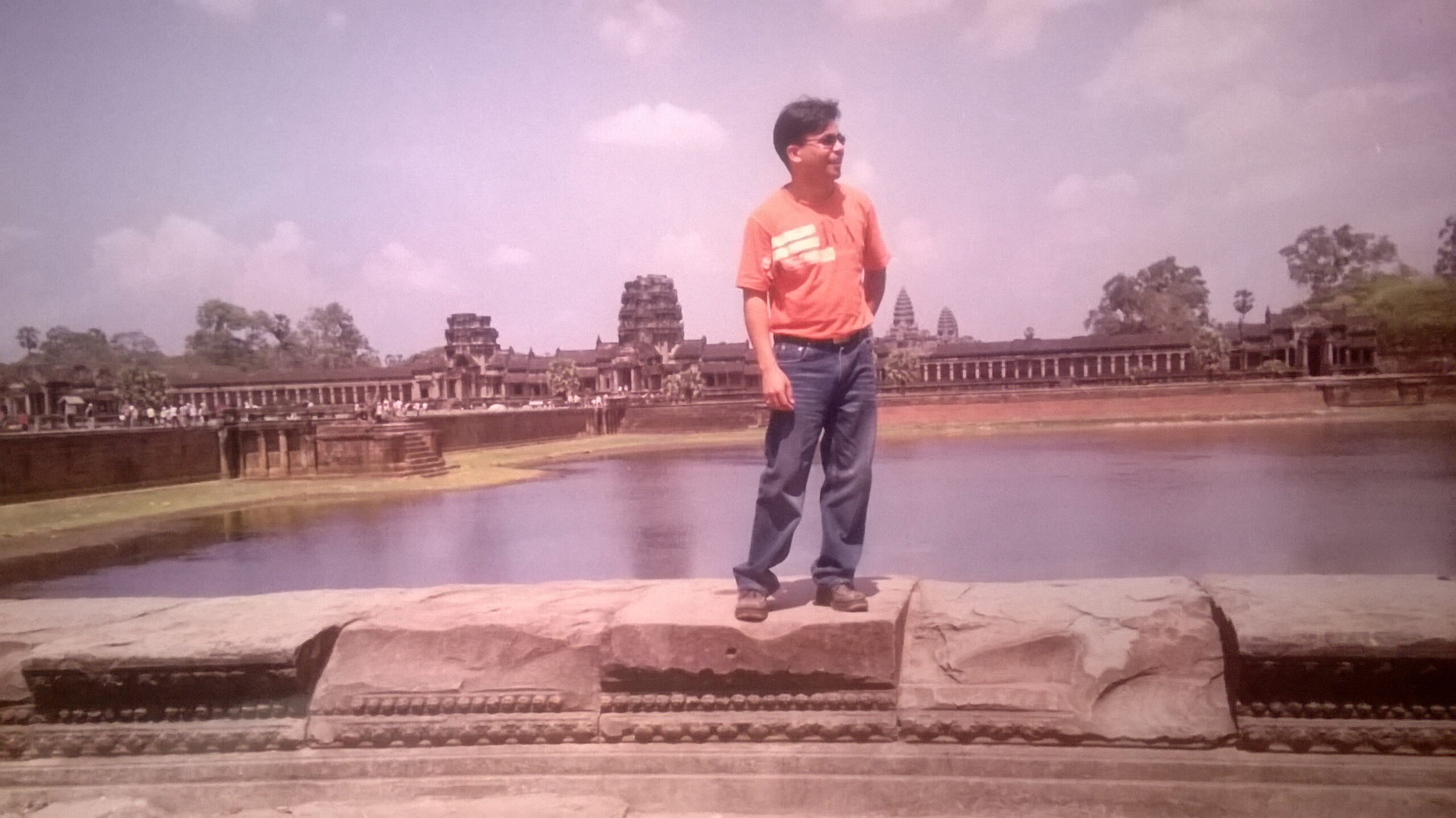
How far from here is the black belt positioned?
276 centimetres

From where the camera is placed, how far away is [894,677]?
2365 mm

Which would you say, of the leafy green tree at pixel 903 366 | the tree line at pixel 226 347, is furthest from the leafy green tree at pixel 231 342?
the leafy green tree at pixel 903 366

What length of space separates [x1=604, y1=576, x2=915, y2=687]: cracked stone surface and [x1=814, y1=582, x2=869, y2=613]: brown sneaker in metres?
0.03

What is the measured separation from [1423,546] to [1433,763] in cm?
573

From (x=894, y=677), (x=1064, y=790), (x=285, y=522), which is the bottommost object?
(x=285, y=522)

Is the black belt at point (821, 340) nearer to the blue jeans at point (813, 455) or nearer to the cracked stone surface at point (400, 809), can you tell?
the blue jeans at point (813, 455)

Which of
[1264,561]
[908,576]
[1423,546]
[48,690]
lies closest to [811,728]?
[908,576]

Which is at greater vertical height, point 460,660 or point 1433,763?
point 460,660

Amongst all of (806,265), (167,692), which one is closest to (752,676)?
(806,265)

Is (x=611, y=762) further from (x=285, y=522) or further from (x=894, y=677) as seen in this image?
(x=285, y=522)

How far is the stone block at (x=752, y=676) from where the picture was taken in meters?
2.36

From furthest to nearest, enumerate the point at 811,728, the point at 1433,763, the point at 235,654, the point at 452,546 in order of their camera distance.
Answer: the point at 452,546
the point at 235,654
the point at 811,728
the point at 1433,763

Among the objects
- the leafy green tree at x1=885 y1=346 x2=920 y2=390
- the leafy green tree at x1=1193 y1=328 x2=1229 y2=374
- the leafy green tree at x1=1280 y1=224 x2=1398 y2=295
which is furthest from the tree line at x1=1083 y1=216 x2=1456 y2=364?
the leafy green tree at x1=1193 y1=328 x2=1229 y2=374

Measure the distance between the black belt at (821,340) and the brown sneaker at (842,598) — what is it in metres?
0.68
